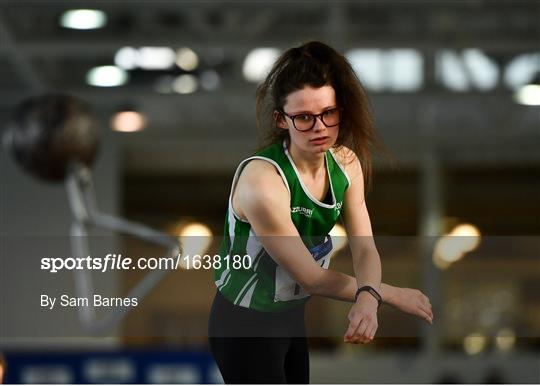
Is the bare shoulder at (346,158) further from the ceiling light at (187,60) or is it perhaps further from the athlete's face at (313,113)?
the ceiling light at (187,60)

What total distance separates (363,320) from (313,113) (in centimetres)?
44

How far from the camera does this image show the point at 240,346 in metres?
2.37

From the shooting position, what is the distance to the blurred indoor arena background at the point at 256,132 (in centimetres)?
895

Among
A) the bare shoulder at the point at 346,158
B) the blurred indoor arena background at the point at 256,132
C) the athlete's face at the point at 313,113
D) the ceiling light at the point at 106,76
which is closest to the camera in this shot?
the athlete's face at the point at 313,113

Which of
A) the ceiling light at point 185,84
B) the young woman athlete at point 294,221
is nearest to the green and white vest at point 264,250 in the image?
the young woman athlete at point 294,221

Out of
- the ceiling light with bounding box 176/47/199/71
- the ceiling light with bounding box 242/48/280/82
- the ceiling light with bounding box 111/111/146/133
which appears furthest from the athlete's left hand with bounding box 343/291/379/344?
the ceiling light with bounding box 111/111/146/133

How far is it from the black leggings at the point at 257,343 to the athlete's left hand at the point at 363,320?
103mm

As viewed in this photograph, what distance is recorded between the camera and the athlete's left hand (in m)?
2.43

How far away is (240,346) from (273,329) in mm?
80

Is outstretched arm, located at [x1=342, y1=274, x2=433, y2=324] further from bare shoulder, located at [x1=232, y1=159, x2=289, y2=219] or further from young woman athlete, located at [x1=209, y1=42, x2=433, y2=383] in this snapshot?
bare shoulder, located at [x1=232, y1=159, x2=289, y2=219]

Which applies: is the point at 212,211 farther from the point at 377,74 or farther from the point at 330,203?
the point at 330,203

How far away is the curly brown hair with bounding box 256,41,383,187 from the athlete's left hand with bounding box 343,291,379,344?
0.32 m

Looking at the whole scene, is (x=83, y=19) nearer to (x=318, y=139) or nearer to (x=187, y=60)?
(x=187, y=60)

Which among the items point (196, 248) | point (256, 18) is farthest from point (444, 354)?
point (196, 248)
